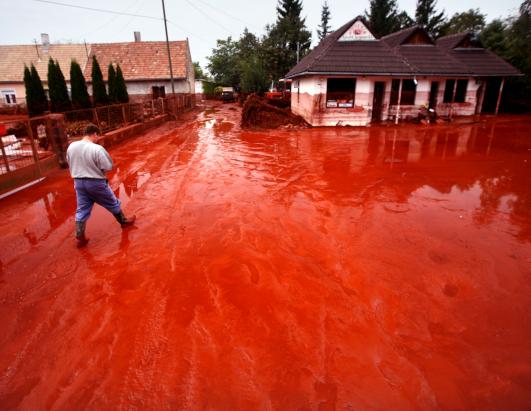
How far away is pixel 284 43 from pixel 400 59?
26.0 meters

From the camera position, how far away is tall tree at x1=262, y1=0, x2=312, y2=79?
3847cm

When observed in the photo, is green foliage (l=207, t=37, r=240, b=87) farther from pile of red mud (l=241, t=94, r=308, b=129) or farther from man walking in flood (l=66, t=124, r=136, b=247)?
man walking in flood (l=66, t=124, r=136, b=247)

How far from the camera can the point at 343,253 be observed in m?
4.33

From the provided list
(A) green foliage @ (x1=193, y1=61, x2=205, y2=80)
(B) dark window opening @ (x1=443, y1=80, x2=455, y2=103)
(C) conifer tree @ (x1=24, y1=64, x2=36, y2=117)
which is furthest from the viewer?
(A) green foliage @ (x1=193, y1=61, x2=205, y2=80)

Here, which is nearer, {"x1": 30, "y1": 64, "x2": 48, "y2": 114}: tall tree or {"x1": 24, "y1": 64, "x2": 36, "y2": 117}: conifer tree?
{"x1": 24, "y1": 64, "x2": 36, "y2": 117}: conifer tree

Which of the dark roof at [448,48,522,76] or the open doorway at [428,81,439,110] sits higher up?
the dark roof at [448,48,522,76]

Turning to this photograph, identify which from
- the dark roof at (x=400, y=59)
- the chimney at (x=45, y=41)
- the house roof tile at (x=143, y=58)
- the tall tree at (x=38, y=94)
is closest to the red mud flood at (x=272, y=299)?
the dark roof at (x=400, y=59)

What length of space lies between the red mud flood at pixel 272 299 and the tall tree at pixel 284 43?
3578 cm

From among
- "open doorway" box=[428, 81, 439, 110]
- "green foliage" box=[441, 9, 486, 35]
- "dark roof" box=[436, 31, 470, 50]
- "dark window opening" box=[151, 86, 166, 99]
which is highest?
"green foliage" box=[441, 9, 486, 35]

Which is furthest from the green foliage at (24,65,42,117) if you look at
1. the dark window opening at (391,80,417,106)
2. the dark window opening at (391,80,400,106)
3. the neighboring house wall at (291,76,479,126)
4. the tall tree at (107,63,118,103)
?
the dark window opening at (391,80,417,106)

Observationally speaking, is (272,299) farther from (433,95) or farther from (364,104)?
(433,95)

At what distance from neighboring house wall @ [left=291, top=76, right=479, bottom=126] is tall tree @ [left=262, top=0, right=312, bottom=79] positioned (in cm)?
2079

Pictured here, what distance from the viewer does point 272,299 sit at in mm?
3422

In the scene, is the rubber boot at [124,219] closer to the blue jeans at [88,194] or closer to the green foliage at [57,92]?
the blue jeans at [88,194]
